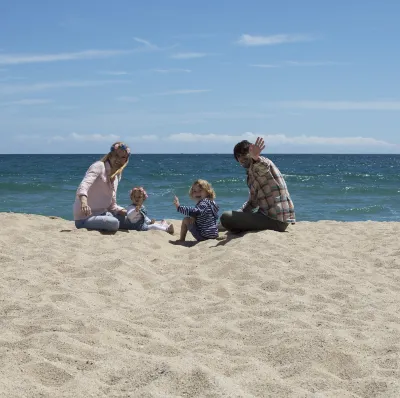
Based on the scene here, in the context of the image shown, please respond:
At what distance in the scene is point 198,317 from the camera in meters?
4.35

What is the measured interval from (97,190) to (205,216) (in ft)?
4.70

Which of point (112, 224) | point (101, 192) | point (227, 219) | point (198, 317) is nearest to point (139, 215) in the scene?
point (112, 224)

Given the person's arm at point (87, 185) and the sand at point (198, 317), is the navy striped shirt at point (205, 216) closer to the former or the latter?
the sand at point (198, 317)

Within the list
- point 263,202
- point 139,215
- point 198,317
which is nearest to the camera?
point 198,317

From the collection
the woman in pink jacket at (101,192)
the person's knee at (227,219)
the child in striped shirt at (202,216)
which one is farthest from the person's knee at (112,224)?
the person's knee at (227,219)

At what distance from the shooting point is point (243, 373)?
329 centimetres

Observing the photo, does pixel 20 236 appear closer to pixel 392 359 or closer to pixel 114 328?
pixel 114 328

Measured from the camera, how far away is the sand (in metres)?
3.16

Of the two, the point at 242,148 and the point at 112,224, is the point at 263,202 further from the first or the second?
the point at 112,224

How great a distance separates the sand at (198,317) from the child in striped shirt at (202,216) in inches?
14.7

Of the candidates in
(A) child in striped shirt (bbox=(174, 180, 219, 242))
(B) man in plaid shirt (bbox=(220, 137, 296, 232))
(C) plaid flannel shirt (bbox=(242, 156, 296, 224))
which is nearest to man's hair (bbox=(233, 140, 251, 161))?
(B) man in plaid shirt (bbox=(220, 137, 296, 232))

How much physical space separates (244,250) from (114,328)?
8.23 ft

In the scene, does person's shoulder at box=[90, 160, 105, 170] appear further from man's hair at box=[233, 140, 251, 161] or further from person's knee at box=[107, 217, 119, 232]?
man's hair at box=[233, 140, 251, 161]

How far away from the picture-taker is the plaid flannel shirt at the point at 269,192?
741 centimetres
